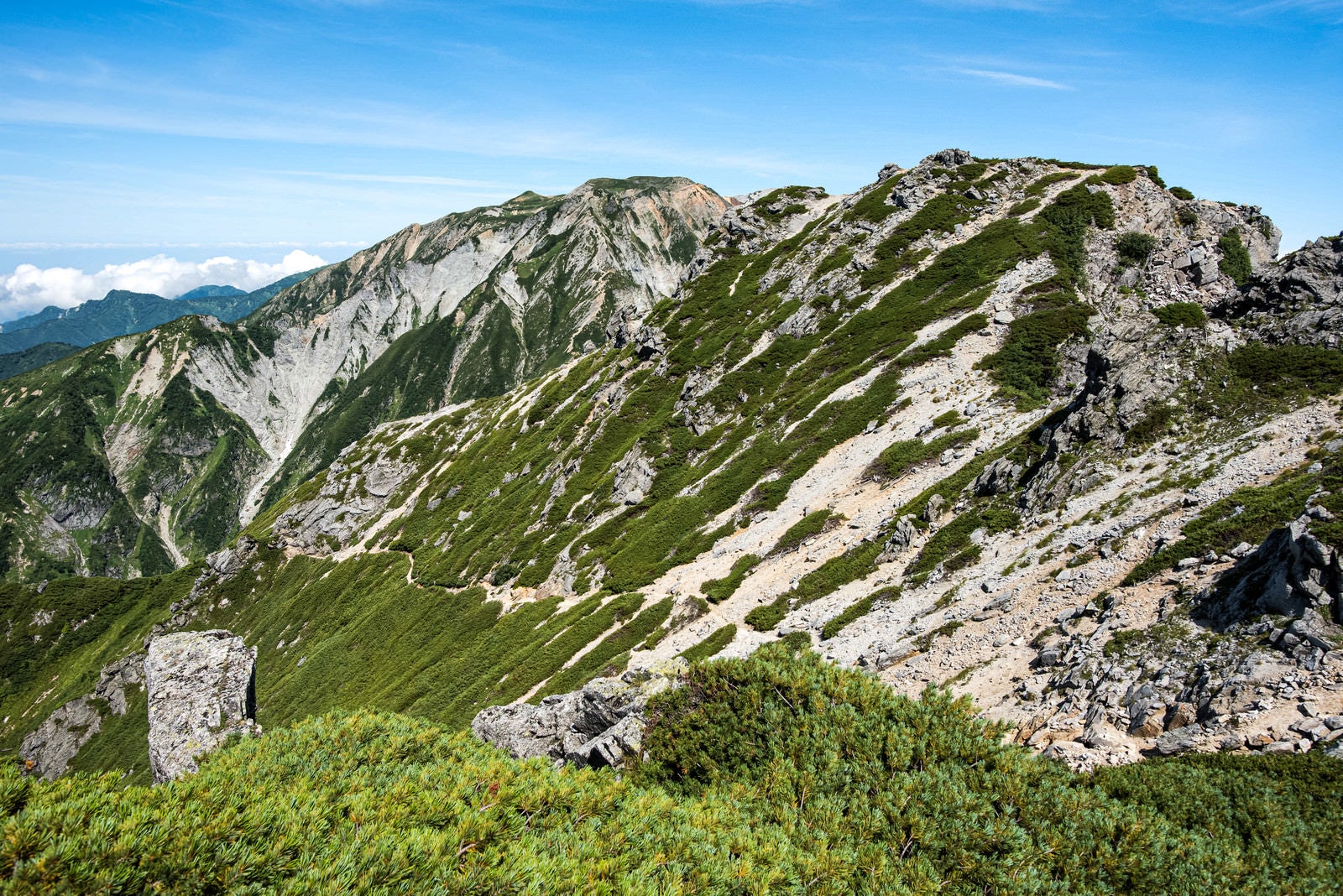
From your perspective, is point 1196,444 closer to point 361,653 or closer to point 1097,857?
point 1097,857

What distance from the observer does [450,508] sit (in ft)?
337

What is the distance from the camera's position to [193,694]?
1283 inches

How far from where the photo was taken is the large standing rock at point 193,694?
29.6 m

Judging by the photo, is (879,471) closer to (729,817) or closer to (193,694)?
(729,817)

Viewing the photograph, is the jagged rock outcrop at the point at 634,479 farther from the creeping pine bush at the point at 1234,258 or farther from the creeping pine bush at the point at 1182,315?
the creeping pine bush at the point at 1234,258

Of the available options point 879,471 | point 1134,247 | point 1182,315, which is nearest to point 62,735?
point 879,471

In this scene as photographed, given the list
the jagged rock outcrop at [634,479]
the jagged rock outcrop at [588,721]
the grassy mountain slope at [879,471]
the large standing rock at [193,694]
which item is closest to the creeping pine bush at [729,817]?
the grassy mountain slope at [879,471]

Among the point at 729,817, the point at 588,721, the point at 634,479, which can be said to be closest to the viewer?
the point at 729,817

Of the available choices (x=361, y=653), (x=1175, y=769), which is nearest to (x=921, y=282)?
(x=1175, y=769)

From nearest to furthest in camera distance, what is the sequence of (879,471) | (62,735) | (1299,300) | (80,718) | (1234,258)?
(1299,300) < (879,471) < (1234,258) < (62,735) < (80,718)

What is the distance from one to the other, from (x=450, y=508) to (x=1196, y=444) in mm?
96579

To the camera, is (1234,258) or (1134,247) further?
(1134,247)

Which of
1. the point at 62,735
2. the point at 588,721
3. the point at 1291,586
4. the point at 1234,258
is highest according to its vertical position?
the point at 1234,258

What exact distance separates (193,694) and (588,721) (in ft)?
69.4
